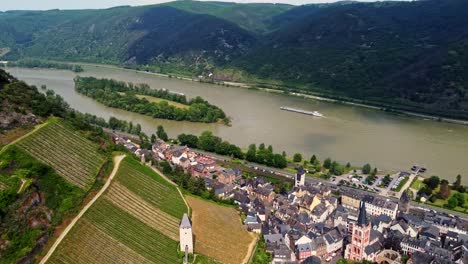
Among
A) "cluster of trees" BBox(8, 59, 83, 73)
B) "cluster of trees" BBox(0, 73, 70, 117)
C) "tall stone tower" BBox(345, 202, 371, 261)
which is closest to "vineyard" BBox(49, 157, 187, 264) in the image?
"cluster of trees" BBox(0, 73, 70, 117)

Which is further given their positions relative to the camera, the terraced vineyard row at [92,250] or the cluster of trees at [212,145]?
the cluster of trees at [212,145]

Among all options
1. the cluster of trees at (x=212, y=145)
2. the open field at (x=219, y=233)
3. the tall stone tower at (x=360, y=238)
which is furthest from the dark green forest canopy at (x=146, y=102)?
the tall stone tower at (x=360, y=238)

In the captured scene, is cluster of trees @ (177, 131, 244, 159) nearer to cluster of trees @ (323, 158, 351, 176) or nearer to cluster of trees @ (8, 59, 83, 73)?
cluster of trees @ (323, 158, 351, 176)

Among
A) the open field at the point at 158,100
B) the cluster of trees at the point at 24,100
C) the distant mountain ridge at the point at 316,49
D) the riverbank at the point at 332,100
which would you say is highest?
the distant mountain ridge at the point at 316,49

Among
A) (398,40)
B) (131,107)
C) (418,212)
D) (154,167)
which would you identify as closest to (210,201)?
(154,167)

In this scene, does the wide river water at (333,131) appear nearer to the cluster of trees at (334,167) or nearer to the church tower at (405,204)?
the cluster of trees at (334,167)

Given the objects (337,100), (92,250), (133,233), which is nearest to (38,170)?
(92,250)

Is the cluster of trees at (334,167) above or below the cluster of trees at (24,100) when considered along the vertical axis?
below
